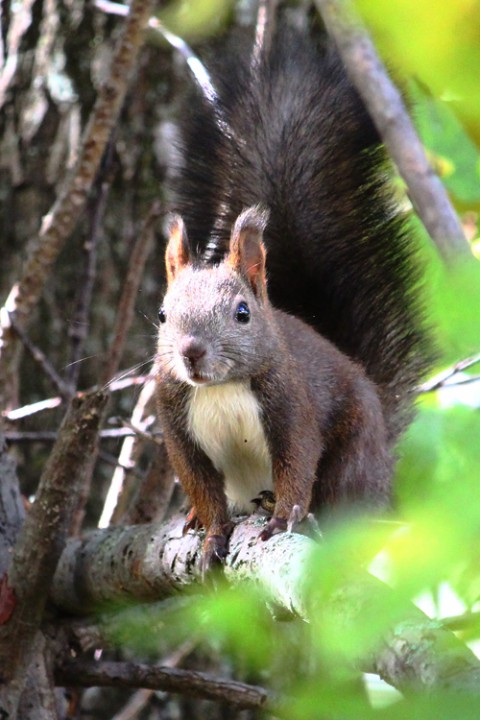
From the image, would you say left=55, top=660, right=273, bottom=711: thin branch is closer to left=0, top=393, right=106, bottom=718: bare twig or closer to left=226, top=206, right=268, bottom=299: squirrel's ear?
left=0, top=393, right=106, bottom=718: bare twig

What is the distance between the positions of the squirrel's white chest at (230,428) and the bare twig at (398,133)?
3.25ft

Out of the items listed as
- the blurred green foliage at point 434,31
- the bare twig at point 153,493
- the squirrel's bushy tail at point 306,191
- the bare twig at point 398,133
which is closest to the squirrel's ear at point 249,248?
the squirrel's bushy tail at point 306,191

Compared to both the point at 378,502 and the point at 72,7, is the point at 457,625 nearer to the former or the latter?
the point at 378,502

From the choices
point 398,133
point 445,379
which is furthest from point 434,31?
point 445,379

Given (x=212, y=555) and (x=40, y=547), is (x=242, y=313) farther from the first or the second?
(x=40, y=547)

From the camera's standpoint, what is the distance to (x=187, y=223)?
249 centimetres

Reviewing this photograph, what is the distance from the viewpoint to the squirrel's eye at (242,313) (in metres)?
1.95

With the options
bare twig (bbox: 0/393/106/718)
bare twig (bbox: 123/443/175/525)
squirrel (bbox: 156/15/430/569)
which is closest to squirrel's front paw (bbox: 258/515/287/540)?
squirrel (bbox: 156/15/430/569)

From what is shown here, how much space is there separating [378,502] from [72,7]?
1.95 meters

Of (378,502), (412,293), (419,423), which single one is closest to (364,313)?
(412,293)

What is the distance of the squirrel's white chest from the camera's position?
2006mm

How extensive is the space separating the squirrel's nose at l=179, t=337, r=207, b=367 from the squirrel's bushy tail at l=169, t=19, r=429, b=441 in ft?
2.25

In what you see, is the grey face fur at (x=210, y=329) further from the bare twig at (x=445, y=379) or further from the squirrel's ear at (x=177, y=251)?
the bare twig at (x=445, y=379)

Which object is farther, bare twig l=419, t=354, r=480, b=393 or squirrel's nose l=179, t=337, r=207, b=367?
bare twig l=419, t=354, r=480, b=393
